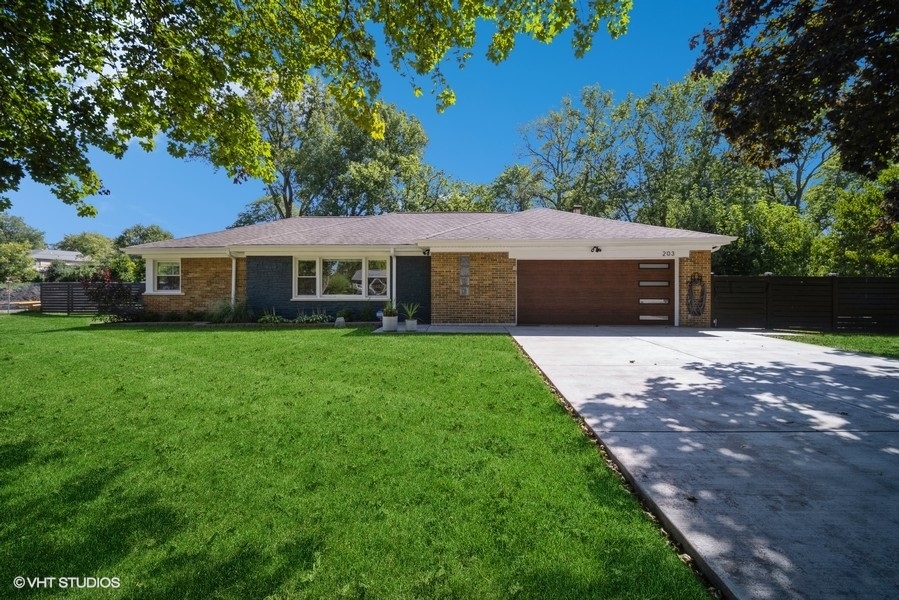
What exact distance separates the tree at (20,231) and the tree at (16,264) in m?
44.4

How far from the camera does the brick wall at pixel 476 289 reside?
1324cm

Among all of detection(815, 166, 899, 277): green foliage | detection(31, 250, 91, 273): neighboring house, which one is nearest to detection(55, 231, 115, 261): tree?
detection(31, 250, 91, 273): neighboring house

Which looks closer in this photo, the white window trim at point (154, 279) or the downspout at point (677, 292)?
the downspout at point (677, 292)

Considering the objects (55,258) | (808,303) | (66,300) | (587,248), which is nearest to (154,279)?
(66,300)

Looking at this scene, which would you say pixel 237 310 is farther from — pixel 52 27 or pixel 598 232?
pixel 598 232

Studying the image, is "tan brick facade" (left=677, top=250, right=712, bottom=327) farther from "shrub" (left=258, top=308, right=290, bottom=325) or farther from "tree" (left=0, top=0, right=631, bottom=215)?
"shrub" (left=258, top=308, right=290, bottom=325)

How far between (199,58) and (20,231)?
96.5m

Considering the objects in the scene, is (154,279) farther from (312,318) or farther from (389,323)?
(389,323)

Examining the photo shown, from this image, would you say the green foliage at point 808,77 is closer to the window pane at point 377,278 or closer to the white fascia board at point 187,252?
the window pane at point 377,278

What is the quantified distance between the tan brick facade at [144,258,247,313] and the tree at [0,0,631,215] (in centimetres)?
801

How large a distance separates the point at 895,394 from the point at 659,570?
5.80 meters

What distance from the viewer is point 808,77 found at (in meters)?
6.11

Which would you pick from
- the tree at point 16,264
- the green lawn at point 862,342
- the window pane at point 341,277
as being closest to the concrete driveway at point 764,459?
the green lawn at point 862,342

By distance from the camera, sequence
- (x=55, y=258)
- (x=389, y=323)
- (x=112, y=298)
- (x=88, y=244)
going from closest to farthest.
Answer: (x=389, y=323)
(x=112, y=298)
(x=55, y=258)
(x=88, y=244)
